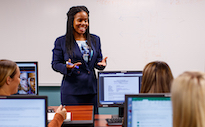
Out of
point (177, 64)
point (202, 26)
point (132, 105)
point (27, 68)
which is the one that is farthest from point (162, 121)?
point (202, 26)

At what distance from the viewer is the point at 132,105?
1133 millimetres

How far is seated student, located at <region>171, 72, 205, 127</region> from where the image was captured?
67cm

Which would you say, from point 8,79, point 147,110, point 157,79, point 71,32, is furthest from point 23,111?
point 71,32

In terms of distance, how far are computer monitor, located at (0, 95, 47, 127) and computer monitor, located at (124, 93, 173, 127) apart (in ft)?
1.41

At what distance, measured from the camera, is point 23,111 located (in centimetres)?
113

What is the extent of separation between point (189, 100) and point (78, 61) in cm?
162

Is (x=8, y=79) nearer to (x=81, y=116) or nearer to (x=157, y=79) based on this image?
(x=81, y=116)

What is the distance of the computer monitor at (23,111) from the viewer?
1.12 metres

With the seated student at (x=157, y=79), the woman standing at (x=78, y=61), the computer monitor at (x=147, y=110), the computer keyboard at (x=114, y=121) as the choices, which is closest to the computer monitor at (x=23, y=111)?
the computer monitor at (x=147, y=110)

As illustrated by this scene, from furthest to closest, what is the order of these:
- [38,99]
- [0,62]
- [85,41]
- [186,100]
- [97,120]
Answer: [85,41] < [97,120] < [0,62] < [38,99] < [186,100]

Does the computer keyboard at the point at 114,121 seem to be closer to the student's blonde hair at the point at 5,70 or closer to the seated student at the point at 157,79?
the seated student at the point at 157,79

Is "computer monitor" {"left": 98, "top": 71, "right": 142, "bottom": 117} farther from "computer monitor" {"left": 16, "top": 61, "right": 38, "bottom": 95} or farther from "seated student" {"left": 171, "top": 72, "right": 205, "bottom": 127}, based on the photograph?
"seated student" {"left": 171, "top": 72, "right": 205, "bottom": 127}

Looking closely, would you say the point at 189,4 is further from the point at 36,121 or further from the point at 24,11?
the point at 36,121

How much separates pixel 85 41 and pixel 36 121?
1272mm
